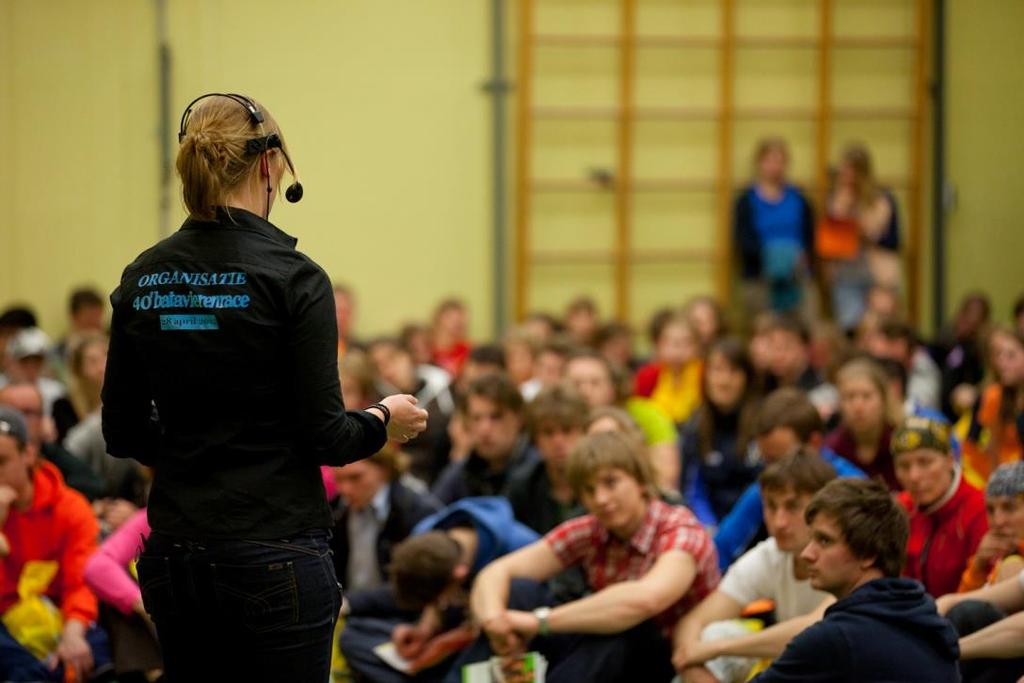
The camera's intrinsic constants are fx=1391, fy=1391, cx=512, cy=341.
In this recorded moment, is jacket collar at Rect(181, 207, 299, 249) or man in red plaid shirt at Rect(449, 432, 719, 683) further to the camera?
man in red plaid shirt at Rect(449, 432, 719, 683)

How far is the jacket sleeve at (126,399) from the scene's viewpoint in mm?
2035

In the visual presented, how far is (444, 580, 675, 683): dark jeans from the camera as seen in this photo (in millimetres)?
3340

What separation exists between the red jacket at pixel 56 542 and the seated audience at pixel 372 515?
2.35ft

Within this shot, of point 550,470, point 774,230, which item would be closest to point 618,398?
point 550,470

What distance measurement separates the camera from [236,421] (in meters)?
1.95

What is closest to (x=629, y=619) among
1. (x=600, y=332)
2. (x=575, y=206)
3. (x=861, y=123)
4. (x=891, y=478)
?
(x=891, y=478)

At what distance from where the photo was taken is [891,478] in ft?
14.1

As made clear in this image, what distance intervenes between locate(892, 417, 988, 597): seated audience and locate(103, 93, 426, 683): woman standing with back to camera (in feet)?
6.04

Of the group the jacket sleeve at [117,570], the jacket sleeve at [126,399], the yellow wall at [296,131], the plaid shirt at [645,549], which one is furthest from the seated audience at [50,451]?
the yellow wall at [296,131]

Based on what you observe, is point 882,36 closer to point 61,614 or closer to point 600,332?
point 600,332

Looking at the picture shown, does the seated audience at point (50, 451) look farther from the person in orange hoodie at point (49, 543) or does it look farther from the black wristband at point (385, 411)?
the black wristband at point (385, 411)

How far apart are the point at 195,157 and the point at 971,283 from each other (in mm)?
6928

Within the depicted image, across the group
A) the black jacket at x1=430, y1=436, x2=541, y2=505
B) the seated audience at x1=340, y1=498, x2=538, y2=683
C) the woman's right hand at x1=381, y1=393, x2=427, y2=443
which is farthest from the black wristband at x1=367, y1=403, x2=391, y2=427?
the black jacket at x1=430, y1=436, x2=541, y2=505

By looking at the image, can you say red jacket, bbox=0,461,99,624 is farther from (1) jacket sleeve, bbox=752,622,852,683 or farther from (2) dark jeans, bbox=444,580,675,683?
(1) jacket sleeve, bbox=752,622,852,683
